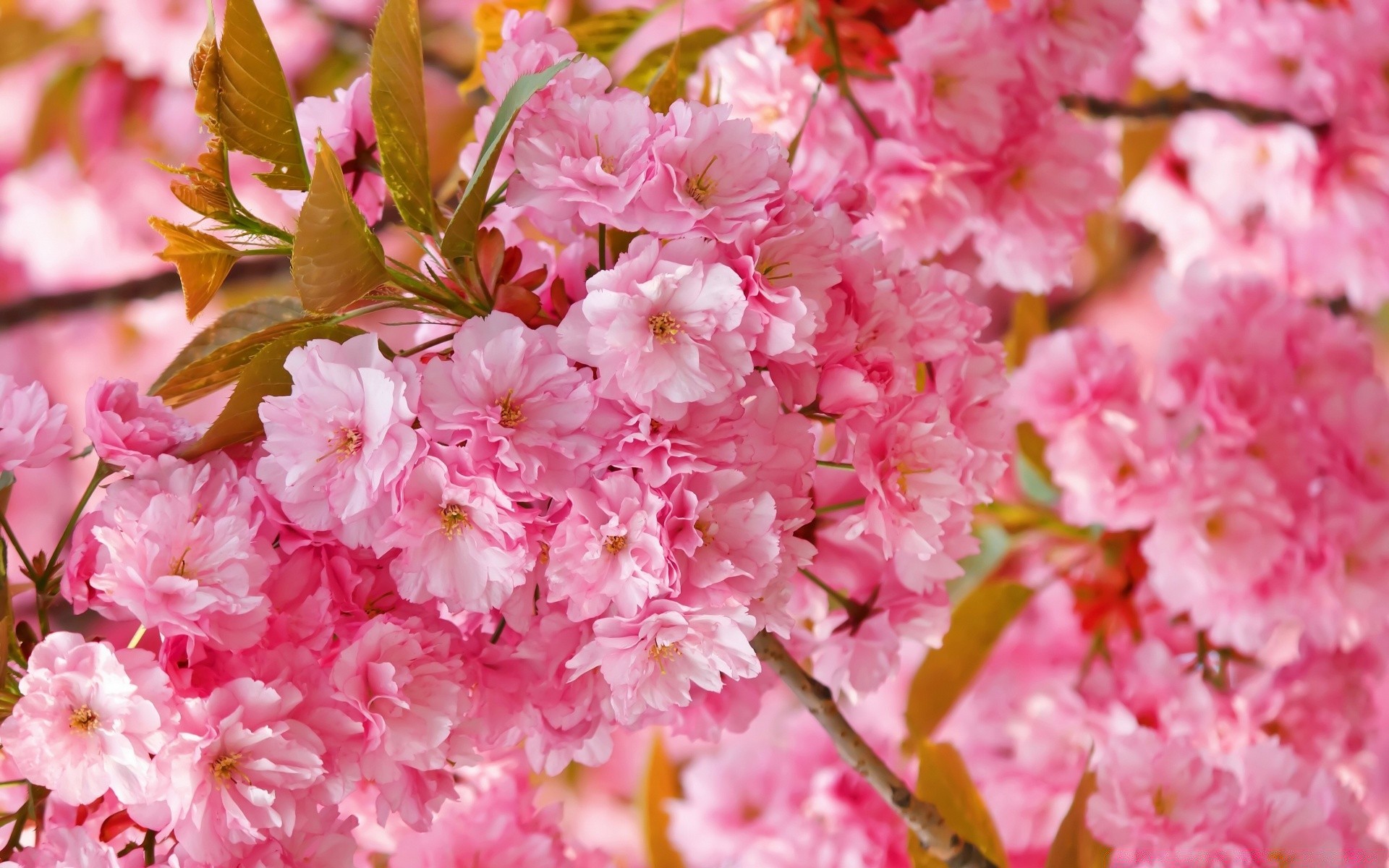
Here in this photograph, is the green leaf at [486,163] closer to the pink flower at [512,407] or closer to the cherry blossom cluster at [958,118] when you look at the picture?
the pink flower at [512,407]

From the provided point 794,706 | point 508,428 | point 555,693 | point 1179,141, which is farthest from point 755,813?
point 1179,141

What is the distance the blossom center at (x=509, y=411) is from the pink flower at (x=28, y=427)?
17 centimetres

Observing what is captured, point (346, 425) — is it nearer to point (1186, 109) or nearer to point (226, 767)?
point (226, 767)

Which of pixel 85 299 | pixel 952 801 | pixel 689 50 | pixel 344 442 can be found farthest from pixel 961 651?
pixel 85 299

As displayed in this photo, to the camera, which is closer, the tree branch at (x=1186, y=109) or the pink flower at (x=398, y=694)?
the pink flower at (x=398, y=694)

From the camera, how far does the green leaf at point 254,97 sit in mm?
418

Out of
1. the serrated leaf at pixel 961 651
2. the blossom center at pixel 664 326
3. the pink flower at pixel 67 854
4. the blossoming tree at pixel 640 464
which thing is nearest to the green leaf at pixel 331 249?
the blossoming tree at pixel 640 464

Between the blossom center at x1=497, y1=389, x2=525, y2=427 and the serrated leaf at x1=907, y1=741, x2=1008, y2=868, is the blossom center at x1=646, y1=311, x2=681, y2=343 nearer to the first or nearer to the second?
the blossom center at x1=497, y1=389, x2=525, y2=427

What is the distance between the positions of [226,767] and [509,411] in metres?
0.15

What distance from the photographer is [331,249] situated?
40 centimetres

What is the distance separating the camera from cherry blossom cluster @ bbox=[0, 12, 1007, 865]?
0.40 meters

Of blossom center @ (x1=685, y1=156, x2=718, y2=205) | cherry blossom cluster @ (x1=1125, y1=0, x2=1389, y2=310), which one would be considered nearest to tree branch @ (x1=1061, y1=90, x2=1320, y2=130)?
cherry blossom cluster @ (x1=1125, y1=0, x2=1389, y2=310)

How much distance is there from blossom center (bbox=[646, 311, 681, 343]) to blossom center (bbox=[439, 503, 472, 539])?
9 centimetres

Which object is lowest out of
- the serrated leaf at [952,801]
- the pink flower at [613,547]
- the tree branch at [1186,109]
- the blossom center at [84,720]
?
the serrated leaf at [952,801]
